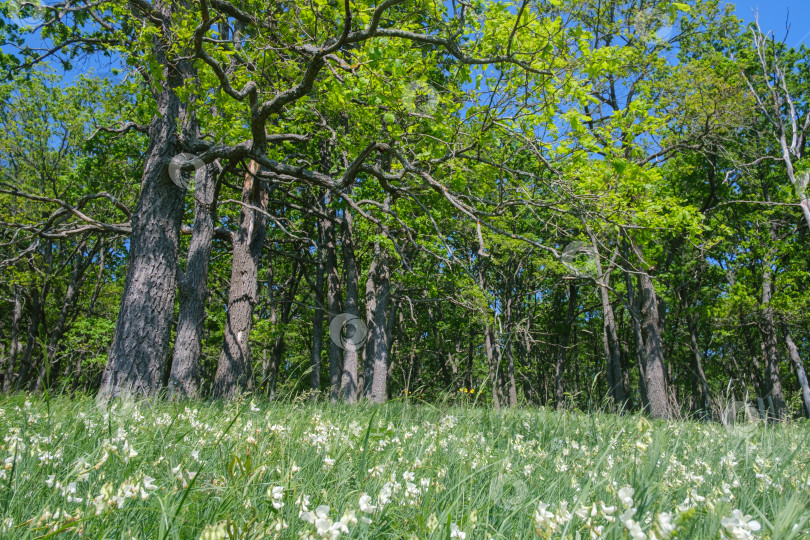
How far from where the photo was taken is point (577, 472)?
2459 millimetres

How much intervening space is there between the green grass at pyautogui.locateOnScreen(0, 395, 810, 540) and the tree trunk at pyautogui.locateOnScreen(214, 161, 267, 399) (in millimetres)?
5802

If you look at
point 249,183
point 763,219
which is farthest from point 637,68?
point 249,183

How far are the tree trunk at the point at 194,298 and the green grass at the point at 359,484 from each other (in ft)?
15.6

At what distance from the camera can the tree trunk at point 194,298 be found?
27.2 ft

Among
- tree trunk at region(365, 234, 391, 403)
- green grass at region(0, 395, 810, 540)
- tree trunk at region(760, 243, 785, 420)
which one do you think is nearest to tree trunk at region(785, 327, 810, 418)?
tree trunk at region(760, 243, 785, 420)

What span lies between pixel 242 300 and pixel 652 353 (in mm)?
11472

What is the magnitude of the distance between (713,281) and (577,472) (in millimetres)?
24808

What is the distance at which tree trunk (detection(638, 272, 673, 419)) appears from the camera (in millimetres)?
13648

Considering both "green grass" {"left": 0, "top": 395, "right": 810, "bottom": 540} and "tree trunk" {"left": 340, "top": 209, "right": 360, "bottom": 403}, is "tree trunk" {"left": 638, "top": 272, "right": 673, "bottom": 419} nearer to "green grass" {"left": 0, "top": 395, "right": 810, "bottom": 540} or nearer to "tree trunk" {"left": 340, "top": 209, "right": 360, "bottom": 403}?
"tree trunk" {"left": 340, "top": 209, "right": 360, "bottom": 403}

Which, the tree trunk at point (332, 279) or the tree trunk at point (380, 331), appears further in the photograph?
the tree trunk at point (332, 279)

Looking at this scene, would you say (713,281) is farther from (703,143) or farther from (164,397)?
(164,397)

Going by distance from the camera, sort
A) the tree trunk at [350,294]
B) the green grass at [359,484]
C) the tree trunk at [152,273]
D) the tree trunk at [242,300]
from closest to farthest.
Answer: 1. the green grass at [359,484]
2. the tree trunk at [152,273]
3. the tree trunk at [242,300]
4. the tree trunk at [350,294]

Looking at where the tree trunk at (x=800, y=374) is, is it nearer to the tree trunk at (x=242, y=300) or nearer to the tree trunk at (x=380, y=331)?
the tree trunk at (x=380, y=331)

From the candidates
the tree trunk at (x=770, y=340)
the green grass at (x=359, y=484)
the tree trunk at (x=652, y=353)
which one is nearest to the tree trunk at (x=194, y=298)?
the green grass at (x=359, y=484)
